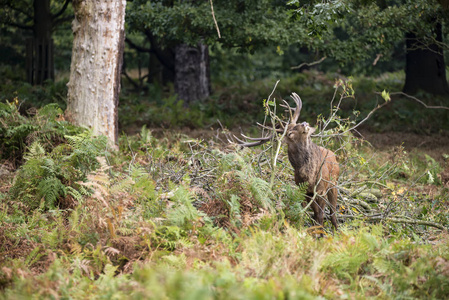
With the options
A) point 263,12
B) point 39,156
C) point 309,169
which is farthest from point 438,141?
point 39,156

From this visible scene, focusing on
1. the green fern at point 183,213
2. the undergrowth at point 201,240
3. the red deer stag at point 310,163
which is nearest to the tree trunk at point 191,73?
the undergrowth at point 201,240

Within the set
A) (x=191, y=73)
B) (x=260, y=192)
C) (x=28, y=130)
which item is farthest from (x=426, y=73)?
(x=28, y=130)

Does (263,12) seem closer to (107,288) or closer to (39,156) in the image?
(39,156)

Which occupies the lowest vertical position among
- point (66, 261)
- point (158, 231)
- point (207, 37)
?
point (66, 261)

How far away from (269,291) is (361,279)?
4.51ft

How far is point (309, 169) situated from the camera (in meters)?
5.02

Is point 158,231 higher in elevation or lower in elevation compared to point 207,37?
lower

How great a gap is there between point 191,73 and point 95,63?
27.5ft

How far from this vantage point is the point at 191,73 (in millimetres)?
16312

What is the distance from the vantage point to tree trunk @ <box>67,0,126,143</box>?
8.05 m

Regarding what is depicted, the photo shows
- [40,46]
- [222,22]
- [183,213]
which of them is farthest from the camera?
[40,46]

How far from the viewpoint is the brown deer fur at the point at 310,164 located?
4973 mm

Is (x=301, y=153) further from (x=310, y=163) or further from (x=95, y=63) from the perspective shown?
(x=95, y=63)

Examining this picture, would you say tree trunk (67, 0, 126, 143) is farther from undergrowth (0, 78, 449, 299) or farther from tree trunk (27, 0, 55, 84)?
tree trunk (27, 0, 55, 84)
